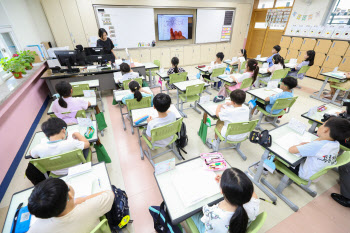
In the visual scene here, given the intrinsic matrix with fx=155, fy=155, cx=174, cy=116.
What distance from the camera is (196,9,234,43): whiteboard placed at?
6.75 metres

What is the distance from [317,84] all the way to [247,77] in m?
3.79

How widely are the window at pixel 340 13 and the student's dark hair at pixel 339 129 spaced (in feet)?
20.8

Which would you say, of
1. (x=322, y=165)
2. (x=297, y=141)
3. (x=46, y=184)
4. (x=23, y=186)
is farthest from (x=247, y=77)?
(x=23, y=186)

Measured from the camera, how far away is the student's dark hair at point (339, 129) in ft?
4.35

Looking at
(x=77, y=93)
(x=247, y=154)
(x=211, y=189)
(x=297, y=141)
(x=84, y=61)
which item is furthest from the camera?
(x=84, y=61)

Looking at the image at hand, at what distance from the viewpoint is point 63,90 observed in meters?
2.22

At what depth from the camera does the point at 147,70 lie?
475cm

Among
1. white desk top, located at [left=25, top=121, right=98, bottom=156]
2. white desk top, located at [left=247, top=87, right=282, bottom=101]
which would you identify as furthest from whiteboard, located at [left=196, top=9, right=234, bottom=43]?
white desk top, located at [left=25, top=121, right=98, bottom=156]

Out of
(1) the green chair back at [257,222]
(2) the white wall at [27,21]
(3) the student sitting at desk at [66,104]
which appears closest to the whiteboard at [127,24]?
(2) the white wall at [27,21]

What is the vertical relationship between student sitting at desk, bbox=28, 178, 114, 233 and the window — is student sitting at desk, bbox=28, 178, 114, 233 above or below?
below

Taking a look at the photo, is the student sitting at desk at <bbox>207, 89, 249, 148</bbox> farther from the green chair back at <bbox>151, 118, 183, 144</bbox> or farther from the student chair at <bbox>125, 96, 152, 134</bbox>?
the student chair at <bbox>125, 96, 152, 134</bbox>

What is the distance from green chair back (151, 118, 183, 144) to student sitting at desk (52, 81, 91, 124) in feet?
4.44

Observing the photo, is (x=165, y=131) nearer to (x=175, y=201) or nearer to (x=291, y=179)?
(x=175, y=201)

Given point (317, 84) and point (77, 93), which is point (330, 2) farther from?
point (77, 93)
